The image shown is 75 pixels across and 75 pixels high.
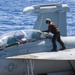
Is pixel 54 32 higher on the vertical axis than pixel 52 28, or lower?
lower

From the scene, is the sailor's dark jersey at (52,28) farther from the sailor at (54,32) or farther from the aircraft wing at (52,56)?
the aircraft wing at (52,56)

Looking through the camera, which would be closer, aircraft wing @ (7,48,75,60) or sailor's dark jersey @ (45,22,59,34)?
aircraft wing @ (7,48,75,60)

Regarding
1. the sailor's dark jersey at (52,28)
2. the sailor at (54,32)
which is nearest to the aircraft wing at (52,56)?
the sailor at (54,32)

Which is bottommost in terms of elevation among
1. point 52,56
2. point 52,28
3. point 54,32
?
point 52,56

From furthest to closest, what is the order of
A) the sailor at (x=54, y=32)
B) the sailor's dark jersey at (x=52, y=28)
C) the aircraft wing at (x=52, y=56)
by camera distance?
the sailor's dark jersey at (x=52, y=28) → the sailor at (x=54, y=32) → the aircraft wing at (x=52, y=56)

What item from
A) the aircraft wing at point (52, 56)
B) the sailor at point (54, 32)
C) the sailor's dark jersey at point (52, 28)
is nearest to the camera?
the aircraft wing at point (52, 56)

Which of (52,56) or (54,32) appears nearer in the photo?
(52,56)

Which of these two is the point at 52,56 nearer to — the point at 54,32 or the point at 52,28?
the point at 54,32

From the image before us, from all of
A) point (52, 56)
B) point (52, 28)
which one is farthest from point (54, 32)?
point (52, 56)

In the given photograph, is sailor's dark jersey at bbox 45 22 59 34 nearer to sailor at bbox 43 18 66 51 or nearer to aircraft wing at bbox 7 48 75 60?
sailor at bbox 43 18 66 51

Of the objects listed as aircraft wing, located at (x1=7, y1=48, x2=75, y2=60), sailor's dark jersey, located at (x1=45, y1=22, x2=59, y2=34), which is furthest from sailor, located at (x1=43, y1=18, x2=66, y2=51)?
aircraft wing, located at (x1=7, y1=48, x2=75, y2=60)

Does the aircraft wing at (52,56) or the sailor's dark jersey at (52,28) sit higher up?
the sailor's dark jersey at (52,28)

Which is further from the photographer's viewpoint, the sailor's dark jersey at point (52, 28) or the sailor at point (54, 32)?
the sailor's dark jersey at point (52, 28)

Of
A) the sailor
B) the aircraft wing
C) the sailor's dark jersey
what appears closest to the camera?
the aircraft wing
